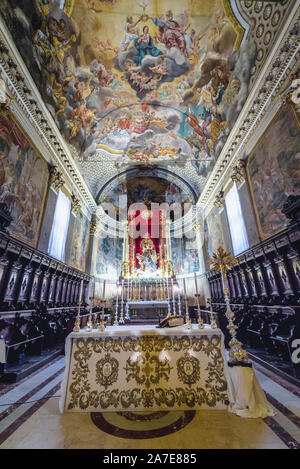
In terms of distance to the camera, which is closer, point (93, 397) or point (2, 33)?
point (93, 397)

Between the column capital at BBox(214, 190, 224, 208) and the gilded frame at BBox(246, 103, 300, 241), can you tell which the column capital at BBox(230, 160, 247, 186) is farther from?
the column capital at BBox(214, 190, 224, 208)

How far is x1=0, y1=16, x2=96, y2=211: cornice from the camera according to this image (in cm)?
593

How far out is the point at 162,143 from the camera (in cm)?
1343

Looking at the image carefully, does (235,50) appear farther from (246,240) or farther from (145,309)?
(145,309)

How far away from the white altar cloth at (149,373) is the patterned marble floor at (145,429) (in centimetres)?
15

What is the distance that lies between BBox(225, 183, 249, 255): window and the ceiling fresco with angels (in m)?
2.61

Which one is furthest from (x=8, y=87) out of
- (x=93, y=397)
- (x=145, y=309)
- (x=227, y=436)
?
(x=145, y=309)

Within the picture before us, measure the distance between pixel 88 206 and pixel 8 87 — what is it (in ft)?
28.7

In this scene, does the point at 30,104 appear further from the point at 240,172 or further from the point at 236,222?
the point at 236,222

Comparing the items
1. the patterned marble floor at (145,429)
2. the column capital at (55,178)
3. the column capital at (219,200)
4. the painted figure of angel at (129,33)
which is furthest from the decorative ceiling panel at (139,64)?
the patterned marble floor at (145,429)

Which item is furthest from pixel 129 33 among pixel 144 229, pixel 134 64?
pixel 144 229

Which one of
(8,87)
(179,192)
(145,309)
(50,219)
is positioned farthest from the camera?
(179,192)

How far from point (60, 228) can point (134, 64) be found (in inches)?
342

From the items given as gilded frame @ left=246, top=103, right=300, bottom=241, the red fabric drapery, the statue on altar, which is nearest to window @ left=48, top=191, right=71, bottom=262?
the red fabric drapery
